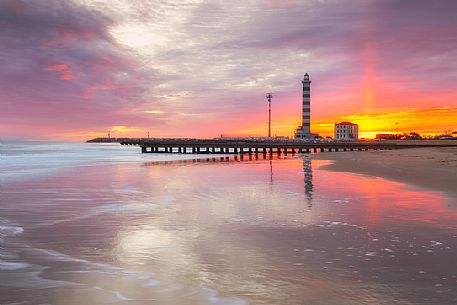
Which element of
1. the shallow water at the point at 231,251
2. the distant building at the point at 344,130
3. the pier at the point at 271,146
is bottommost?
the shallow water at the point at 231,251

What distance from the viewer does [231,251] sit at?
760 cm

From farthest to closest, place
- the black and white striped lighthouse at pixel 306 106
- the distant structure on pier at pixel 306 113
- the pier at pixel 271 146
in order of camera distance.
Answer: the black and white striped lighthouse at pixel 306 106 → the distant structure on pier at pixel 306 113 → the pier at pixel 271 146

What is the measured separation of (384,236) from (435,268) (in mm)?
2255

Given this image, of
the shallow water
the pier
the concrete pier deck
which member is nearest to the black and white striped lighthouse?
the concrete pier deck

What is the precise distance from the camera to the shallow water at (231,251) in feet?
18.1

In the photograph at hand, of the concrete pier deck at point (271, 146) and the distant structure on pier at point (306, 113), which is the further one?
the distant structure on pier at point (306, 113)

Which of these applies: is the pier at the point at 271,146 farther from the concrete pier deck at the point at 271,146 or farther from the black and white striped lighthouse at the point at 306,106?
the black and white striped lighthouse at the point at 306,106

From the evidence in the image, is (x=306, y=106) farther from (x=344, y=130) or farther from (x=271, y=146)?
(x=271, y=146)

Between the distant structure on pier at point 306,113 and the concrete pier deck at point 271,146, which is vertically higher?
the distant structure on pier at point 306,113

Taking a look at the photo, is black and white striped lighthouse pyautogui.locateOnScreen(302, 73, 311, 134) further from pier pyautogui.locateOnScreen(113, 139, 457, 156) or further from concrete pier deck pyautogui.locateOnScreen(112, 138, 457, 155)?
pier pyautogui.locateOnScreen(113, 139, 457, 156)

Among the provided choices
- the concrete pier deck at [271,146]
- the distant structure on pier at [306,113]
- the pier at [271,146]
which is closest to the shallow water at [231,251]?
the pier at [271,146]

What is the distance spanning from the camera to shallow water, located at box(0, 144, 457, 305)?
18.1 feet

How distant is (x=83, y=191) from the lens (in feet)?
57.9

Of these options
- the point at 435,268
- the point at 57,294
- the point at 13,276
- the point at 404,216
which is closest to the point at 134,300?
the point at 57,294
